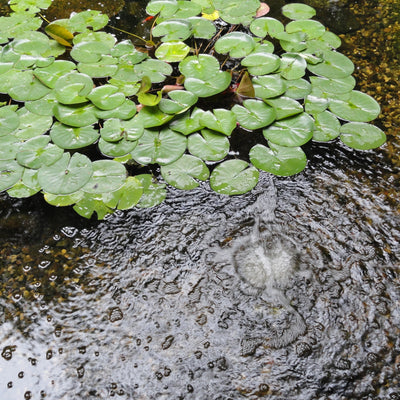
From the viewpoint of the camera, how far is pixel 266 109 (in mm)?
2516

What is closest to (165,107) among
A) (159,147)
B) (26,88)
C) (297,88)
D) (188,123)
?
(188,123)

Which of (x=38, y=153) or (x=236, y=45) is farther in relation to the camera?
(x=236, y=45)

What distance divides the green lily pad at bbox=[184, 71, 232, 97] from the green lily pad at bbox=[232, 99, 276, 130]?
0.54 feet

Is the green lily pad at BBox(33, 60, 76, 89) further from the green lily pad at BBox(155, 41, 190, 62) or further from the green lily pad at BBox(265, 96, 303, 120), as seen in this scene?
the green lily pad at BBox(265, 96, 303, 120)

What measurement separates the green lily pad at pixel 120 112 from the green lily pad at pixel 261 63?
874 mm

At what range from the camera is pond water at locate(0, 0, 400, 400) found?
5.54 feet

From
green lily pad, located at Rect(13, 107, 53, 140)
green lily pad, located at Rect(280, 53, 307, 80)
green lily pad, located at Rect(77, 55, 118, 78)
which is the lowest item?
green lily pad, located at Rect(13, 107, 53, 140)

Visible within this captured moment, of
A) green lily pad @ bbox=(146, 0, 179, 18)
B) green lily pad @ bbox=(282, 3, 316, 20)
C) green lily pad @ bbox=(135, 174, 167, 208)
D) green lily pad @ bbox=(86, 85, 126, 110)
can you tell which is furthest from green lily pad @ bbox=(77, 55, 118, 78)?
green lily pad @ bbox=(282, 3, 316, 20)

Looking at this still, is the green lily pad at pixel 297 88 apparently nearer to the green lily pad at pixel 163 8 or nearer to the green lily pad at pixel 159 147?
the green lily pad at pixel 159 147

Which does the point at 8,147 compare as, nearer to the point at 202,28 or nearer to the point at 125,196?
the point at 125,196

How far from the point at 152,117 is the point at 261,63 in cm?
90

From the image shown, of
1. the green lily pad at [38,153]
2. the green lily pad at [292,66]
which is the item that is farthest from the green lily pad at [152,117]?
the green lily pad at [292,66]

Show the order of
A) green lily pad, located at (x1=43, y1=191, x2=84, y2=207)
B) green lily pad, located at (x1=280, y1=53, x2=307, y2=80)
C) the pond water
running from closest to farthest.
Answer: the pond water < green lily pad, located at (x1=43, y1=191, x2=84, y2=207) < green lily pad, located at (x1=280, y1=53, x2=307, y2=80)

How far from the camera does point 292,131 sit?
2.41 metres
